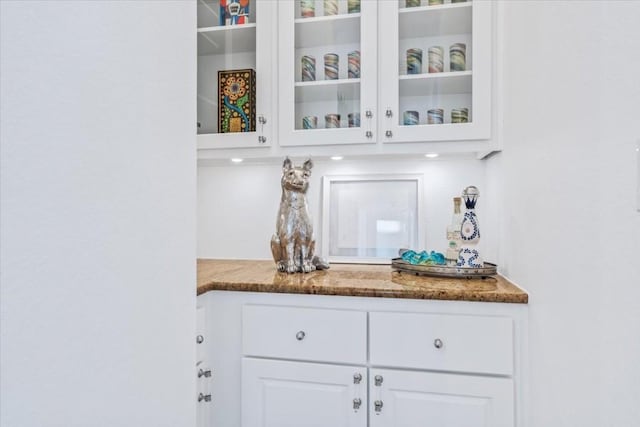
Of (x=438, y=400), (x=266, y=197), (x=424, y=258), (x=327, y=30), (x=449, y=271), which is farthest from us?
(x=266, y=197)

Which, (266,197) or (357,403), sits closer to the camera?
(357,403)

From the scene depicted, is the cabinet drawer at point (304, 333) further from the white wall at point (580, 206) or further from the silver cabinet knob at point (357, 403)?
the white wall at point (580, 206)

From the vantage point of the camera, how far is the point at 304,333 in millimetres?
1389

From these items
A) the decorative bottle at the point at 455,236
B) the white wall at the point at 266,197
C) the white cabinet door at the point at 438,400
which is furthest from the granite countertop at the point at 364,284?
the white wall at the point at 266,197

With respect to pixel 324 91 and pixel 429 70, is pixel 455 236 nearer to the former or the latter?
pixel 429 70

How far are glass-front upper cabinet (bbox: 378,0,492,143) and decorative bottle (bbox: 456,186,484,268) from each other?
0.83ft

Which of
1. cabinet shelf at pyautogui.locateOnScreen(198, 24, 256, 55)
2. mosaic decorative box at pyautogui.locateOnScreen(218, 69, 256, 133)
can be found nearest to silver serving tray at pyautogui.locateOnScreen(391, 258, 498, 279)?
mosaic decorative box at pyautogui.locateOnScreen(218, 69, 256, 133)

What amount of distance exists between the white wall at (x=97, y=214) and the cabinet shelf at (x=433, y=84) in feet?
3.64

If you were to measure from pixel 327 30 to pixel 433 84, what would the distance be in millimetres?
553

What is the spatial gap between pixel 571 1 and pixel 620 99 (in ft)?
1.18

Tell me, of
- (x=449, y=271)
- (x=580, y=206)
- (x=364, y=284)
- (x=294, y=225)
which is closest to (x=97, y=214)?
(x=580, y=206)

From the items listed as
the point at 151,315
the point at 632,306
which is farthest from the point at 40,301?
the point at 632,306

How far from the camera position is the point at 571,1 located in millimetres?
887

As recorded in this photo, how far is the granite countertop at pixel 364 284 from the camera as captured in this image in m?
1.28
